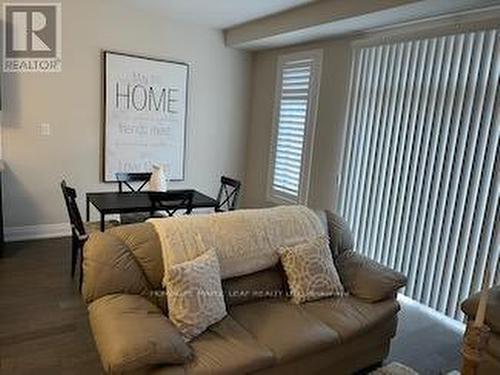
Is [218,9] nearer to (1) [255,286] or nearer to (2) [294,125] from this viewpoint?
(2) [294,125]

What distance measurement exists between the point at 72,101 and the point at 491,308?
174 inches

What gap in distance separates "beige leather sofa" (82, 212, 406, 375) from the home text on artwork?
283cm

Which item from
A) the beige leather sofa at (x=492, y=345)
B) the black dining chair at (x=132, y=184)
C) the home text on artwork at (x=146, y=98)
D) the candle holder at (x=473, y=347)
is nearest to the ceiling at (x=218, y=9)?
the home text on artwork at (x=146, y=98)

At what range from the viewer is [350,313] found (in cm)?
241

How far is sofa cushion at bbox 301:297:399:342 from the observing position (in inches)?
90.2

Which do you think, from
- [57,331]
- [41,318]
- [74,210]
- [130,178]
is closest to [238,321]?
[57,331]

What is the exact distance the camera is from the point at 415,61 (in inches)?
136

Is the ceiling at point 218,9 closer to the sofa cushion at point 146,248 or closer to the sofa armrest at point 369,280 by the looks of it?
the sofa armrest at point 369,280

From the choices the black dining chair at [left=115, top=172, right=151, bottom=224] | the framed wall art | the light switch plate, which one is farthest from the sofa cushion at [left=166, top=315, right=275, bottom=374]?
the light switch plate

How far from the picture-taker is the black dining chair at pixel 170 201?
3.58 m

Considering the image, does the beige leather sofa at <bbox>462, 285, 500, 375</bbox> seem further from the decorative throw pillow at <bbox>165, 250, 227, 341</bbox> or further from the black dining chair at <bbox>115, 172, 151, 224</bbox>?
the black dining chair at <bbox>115, 172, 151, 224</bbox>

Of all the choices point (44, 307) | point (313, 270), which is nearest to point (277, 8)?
point (313, 270)

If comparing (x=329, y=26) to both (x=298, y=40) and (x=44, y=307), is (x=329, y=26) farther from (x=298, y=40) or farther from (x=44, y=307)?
(x=44, y=307)

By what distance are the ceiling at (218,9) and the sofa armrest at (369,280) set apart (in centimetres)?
251
